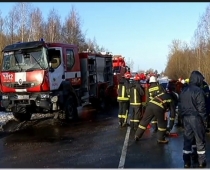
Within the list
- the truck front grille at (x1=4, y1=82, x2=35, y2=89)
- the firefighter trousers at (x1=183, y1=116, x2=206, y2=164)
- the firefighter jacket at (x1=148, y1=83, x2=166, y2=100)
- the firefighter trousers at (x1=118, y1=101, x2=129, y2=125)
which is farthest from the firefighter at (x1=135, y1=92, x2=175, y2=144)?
the truck front grille at (x1=4, y1=82, x2=35, y2=89)

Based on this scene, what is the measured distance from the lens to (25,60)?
410 inches

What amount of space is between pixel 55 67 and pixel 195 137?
617 cm

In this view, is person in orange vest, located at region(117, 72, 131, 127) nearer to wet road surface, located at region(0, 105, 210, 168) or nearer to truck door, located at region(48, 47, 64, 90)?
wet road surface, located at region(0, 105, 210, 168)

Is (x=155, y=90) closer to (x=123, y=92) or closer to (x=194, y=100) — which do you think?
(x=194, y=100)

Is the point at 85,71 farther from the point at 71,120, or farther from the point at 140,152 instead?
the point at 140,152

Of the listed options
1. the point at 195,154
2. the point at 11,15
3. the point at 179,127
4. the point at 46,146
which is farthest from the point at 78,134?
the point at 11,15

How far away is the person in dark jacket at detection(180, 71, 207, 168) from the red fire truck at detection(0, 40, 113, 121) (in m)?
5.54

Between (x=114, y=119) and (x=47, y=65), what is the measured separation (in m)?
3.42

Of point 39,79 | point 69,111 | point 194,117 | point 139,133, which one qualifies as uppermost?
point 39,79

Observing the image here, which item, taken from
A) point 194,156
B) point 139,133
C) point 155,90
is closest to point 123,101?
point 139,133

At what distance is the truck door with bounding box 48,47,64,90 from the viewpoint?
10.3 metres

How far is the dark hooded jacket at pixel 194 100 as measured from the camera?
214 inches

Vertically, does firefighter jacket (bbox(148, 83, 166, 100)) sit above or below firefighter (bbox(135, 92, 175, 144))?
above

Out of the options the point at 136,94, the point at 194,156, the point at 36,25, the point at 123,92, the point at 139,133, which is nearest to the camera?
the point at 194,156
